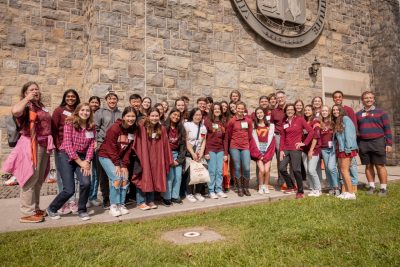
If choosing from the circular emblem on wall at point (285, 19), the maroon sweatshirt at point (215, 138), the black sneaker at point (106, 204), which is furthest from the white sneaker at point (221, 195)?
the circular emblem on wall at point (285, 19)

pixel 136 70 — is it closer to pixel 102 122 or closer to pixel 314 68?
pixel 102 122

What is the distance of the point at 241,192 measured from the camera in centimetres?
533

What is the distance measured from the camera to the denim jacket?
5.16 metres

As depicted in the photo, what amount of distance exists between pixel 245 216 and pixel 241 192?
128 cm

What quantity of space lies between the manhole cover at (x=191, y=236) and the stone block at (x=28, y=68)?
5.41 meters

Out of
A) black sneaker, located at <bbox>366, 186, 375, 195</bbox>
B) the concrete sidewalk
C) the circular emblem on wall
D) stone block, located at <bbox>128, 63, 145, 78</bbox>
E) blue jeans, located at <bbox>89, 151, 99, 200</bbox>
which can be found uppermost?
the circular emblem on wall

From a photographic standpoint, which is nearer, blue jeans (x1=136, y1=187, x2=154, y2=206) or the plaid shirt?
the plaid shirt

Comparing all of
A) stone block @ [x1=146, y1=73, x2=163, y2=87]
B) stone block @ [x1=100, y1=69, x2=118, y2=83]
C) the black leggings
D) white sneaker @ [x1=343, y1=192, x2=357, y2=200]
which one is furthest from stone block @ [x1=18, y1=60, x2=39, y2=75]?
white sneaker @ [x1=343, y1=192, x2=357, y2=200]

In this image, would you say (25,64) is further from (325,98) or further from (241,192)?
(325,98)

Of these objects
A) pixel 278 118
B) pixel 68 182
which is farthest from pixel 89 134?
pixel 278 118

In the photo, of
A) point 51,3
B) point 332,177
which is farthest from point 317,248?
point 51,3

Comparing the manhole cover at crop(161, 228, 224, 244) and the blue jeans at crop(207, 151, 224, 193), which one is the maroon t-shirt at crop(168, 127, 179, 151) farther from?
the manhole cover at crop(161, 228, 224, 244)

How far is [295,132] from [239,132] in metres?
1.02

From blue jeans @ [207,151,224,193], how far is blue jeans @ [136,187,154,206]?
1129 millimetres
